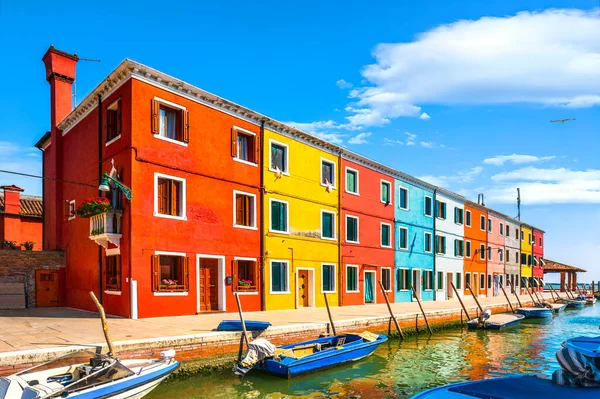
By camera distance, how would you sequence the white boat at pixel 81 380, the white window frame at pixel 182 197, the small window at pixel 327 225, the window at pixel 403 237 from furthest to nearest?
the window at pixel 403 237 < the small window at pixel 327 225 < the white window frame at pixel 182 197 < the white boat at pixel 81 380

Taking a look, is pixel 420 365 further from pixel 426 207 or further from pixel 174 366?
pixel 426 207

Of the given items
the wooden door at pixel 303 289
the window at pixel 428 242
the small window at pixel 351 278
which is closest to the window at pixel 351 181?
the small window at pixel 351 278

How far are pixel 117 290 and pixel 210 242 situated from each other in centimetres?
397

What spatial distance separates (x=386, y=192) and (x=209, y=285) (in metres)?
16.2

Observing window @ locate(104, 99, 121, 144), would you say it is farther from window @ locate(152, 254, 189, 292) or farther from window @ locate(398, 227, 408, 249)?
window @ locate(398, 227, 408, 249)

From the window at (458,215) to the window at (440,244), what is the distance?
3.15 meters

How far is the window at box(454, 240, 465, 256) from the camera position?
39.9m

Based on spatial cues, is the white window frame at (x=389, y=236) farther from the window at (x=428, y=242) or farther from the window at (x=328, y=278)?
the window at (x=328, y=278)

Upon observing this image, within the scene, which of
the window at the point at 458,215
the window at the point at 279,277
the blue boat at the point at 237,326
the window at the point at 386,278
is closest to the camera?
the blue boat at the point at 237,326

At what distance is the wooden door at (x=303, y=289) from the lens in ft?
78.7

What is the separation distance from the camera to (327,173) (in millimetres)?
26719

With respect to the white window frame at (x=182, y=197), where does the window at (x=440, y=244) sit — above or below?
below

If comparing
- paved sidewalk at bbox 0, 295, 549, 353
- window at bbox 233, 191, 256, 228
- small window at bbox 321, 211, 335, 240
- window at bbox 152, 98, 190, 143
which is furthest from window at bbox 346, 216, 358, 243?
window at bbox 152, 98, 190, 143

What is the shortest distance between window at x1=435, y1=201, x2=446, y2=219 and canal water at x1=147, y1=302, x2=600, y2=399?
601 inches
